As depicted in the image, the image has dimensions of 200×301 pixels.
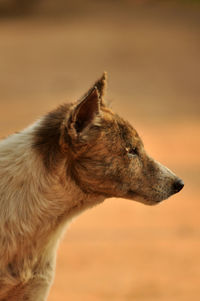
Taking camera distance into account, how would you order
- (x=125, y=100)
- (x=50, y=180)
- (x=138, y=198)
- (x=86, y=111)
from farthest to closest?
1. (x=125, y=100)
2. (x=138, y=198)
3. (x=50, y=180)
4. (x=86, y=111)

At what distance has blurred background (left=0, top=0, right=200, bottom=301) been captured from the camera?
33.1ft

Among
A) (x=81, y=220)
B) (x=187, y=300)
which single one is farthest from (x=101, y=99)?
(x=81, y=220)

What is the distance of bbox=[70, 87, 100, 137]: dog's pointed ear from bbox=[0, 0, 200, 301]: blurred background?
114 centimetres

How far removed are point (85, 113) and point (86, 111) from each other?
0.02 m

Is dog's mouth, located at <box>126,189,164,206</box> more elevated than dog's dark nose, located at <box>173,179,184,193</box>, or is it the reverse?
dog's dark nose, located at <box>173,179,184,193</box>

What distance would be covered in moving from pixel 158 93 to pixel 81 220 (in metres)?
11.7

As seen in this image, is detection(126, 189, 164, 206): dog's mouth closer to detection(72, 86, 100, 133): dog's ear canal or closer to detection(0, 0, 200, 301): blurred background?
detection(72, 86, 100, 133): dog's ear canal

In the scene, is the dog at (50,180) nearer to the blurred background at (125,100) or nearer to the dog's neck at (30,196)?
the dog's neck at (30,196)

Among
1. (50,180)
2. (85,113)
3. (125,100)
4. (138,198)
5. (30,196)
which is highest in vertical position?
(125,100)

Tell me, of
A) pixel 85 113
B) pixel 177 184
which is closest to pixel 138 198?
pixel 177 184

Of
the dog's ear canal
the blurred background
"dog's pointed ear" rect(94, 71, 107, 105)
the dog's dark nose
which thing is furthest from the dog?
the blurred background

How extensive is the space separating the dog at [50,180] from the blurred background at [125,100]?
105 cm

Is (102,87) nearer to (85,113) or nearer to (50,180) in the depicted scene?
A: (85,113)

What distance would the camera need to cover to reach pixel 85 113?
5.30 m
